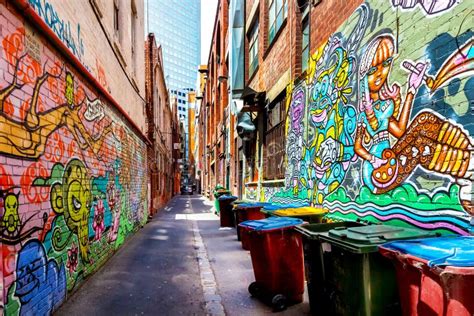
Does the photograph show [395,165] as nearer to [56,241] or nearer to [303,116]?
[303,116]

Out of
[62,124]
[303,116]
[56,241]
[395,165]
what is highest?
[303,116]

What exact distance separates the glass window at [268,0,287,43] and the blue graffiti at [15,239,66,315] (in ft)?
26.6

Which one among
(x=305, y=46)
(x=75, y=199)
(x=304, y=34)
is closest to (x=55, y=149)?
(x=75, y=199)

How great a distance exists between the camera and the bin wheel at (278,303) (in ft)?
12.6

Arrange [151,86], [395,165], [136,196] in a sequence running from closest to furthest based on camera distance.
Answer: [395,165], [136,196], [151,86]

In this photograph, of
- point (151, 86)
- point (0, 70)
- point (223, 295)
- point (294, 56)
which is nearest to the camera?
point (0, 70)

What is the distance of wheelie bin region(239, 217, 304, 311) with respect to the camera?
3992mm

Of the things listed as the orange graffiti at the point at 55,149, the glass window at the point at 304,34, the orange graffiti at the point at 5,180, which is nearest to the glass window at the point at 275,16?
the glass window at the point at 304,34

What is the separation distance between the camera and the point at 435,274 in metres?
2.09

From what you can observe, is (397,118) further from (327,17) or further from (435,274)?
(327,17)

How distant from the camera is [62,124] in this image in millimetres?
3988

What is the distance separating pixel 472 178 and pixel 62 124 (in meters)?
4.58

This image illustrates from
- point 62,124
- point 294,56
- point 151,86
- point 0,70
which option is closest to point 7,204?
point 0,70

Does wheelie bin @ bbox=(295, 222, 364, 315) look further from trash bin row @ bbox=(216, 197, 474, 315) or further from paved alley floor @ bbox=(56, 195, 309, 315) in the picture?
paved alley floor @ bbox=(56, 195, 309, 315)
